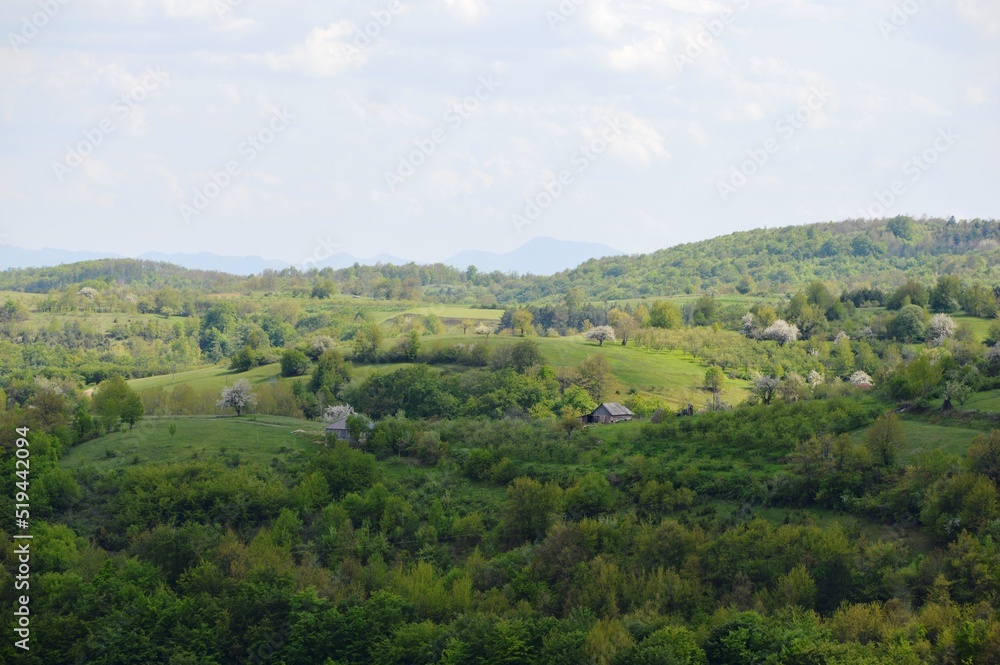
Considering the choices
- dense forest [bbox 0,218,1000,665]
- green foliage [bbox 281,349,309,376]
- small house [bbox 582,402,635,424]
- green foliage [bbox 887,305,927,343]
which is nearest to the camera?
dense forest [bbox 0,218,1000,665]

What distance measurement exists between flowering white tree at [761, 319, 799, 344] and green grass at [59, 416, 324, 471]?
68.2 m

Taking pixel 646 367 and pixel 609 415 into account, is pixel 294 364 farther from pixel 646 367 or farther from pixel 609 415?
pixel 609 415

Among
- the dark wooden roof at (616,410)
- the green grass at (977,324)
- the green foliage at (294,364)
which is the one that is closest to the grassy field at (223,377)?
the green foliage at (294,364)

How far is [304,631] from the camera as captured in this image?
169 ft

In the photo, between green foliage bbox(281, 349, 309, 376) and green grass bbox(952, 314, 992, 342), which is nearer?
green foliage bbox(281, 349, 309, 376)

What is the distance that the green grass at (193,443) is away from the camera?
7669 cm

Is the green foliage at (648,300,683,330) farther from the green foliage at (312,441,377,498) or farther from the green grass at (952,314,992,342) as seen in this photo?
the green foliage at (312,441,377,498)

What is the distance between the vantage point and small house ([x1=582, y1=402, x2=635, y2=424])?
89312 mm

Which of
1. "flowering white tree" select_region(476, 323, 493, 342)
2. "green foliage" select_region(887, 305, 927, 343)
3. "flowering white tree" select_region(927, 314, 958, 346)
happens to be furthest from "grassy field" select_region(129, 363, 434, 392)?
"flowering white tree" select_region(927, 314, 958, 346)

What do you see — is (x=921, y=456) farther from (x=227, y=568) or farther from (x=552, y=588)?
(x=227, y=568)

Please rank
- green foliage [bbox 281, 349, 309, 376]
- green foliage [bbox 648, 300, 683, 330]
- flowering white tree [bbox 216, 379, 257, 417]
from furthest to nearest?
green foliage [bbox 648, 300, 683, 330] < green foliage [bbox 281, 349, 309, 376] < flowering white tree [bbox 216, 379, 257, 417]

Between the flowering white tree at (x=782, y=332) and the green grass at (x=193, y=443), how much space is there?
6820 centimetres

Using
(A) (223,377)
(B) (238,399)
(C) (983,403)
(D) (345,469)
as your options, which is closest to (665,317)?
(A) (223,377)

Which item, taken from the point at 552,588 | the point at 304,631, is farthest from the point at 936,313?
the point at 304,631
